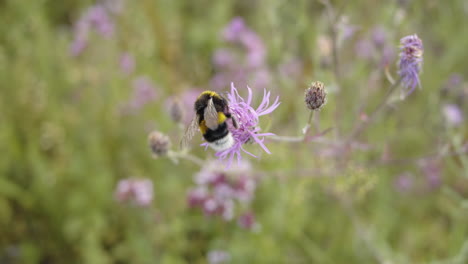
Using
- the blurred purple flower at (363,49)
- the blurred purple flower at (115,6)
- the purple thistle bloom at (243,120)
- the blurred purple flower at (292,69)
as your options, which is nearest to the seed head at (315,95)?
the purple thistle bloom at (243,120)

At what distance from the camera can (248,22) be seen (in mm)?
6633

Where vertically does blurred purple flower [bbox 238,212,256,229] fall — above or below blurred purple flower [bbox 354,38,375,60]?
below

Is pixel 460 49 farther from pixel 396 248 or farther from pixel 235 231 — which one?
pixel 235 231

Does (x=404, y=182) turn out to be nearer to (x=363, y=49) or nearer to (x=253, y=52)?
(x=363, y=49)

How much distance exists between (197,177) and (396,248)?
227 cm

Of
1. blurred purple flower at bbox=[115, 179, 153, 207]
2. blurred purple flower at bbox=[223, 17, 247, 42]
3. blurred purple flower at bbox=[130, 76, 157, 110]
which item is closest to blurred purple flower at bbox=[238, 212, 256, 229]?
blurred purple flower at bbox=[115, 179, 153, 207]

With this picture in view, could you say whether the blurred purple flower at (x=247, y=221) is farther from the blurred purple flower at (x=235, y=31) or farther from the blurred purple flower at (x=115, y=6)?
the blurred purple flower at (x=115, y=6)

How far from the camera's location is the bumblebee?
2080mm

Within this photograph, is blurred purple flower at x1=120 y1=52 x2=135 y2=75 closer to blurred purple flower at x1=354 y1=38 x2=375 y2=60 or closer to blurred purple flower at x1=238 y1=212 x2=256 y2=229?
blurred purple flower at x1=238 y1=212 x2=256 y2=229

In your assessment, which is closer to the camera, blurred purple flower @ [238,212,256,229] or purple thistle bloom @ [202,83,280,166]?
purple thistle bloom @ [202,83,280,166]

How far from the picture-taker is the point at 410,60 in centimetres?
220

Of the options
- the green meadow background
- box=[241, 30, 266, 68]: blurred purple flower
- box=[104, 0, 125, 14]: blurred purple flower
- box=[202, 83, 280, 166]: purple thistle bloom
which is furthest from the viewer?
box=[104, 0, 125, 14]: blurred purple flower

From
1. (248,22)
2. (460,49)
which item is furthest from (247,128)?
(248,22)

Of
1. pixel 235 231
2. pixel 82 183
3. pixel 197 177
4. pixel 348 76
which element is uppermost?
pixel 348 76
